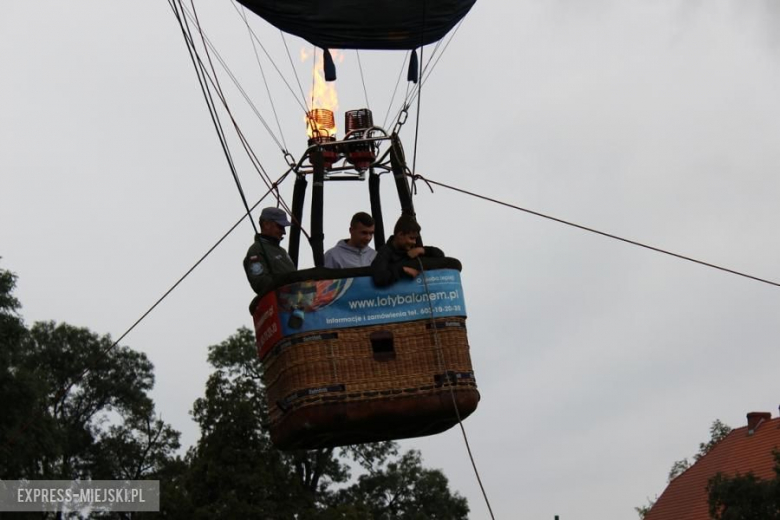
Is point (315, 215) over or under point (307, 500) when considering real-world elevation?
under

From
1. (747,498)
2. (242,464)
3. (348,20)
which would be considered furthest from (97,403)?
(348,20)

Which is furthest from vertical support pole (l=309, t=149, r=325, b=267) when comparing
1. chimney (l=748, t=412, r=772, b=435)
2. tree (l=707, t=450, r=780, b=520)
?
chimney (l=748, t=412, r=772, b=435)

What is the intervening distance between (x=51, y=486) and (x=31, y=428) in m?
6.30

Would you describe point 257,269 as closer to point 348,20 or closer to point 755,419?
point 348,20

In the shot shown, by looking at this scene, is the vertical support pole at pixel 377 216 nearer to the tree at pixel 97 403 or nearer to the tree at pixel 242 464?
the tree at pixel 242 464

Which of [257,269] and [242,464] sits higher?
[242,464]

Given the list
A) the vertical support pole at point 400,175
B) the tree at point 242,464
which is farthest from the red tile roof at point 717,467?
the vertical support pole at point 400,175

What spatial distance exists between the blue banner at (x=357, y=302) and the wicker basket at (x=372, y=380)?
0.06 meters

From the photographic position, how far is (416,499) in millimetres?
41156

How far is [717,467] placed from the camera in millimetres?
40656

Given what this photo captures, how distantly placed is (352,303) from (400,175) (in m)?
1.16

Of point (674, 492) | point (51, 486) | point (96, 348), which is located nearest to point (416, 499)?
point (674, 492)

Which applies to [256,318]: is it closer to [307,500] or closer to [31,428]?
[31,428]

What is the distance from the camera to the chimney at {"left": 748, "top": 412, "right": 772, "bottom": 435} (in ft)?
136
